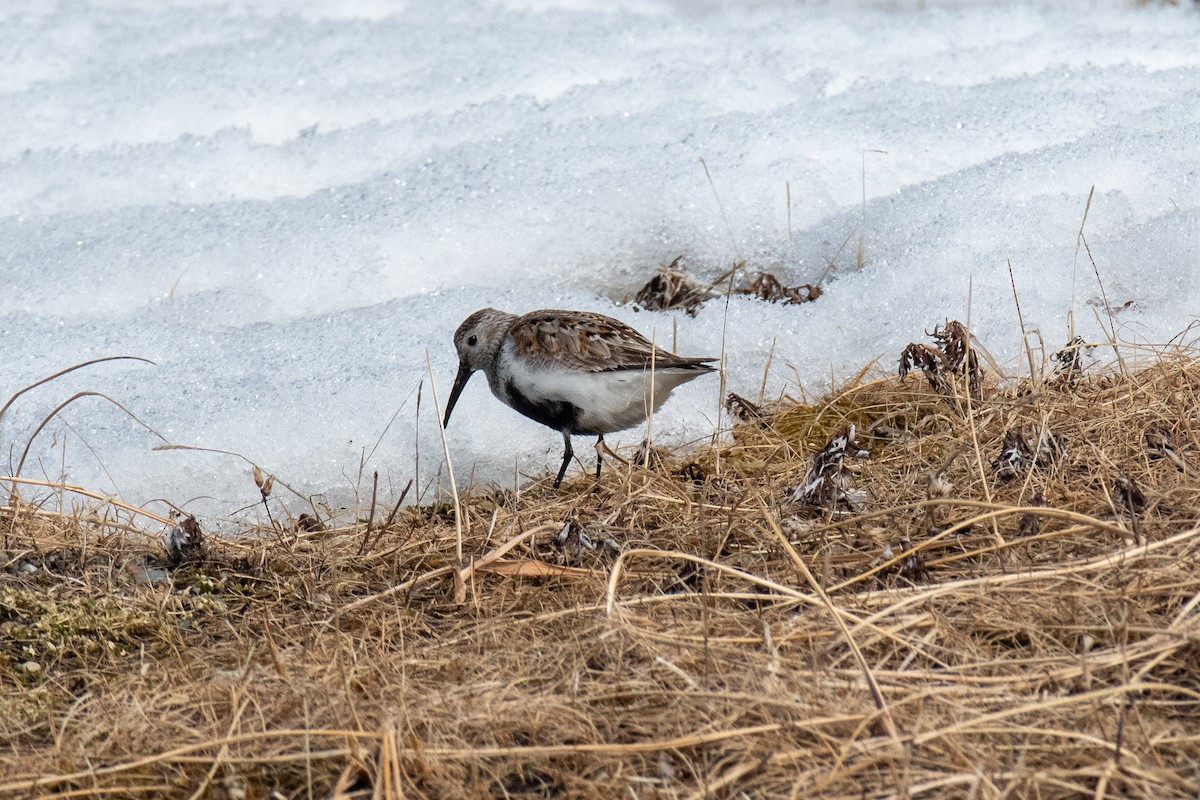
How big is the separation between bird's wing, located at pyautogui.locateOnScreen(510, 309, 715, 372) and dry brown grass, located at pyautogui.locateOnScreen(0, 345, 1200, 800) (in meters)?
0.49

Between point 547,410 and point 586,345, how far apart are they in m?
0.25

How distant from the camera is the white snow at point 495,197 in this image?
420 centimetres

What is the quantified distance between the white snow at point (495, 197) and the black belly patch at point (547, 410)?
0.66 feet

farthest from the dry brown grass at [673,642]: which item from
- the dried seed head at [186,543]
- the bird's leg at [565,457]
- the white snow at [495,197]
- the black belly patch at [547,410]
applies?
the white snow at [495,197]

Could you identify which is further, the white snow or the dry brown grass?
the white snow

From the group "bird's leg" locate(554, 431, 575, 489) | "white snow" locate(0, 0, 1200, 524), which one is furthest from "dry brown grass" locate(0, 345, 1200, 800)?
"white snow" locate(0, 0, 1200, 524)

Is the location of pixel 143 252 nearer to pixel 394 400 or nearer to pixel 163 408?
pixel 163 408

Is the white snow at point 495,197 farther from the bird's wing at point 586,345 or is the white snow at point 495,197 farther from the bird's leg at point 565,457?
the bird's wing at point 586,345

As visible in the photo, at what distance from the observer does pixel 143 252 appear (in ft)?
17.2

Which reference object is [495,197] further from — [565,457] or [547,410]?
[565,457]

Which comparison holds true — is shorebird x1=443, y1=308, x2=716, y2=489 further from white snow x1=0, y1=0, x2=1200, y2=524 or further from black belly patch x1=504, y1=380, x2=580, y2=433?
white snow x1=0, y1=0, x2=1200, y2=524

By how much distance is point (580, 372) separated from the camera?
12.8ft

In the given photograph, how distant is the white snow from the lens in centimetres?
420

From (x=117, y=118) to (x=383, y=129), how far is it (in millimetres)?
1413
